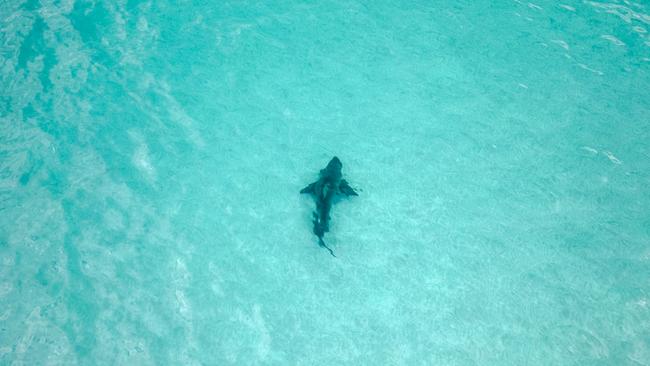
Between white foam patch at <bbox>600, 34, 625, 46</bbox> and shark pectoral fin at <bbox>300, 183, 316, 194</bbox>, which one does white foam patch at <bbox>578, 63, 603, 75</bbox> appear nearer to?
white foam patch at <bbox>600, 34, 625, 46</bbox>

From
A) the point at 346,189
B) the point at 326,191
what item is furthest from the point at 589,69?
the point at 326,191

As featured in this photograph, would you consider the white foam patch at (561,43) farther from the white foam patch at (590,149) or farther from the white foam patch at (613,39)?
the white foam patch at (590,149)

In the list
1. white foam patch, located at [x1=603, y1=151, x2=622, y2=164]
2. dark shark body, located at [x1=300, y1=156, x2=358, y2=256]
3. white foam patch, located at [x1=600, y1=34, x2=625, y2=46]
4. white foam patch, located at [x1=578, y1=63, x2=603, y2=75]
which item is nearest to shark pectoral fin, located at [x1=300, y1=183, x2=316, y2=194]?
dark shark body, located at [x1=300, y1=156, x2=358, y2=256]

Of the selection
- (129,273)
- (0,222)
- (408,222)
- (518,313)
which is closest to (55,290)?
(129,273)

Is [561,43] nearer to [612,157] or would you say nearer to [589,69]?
[589,69]

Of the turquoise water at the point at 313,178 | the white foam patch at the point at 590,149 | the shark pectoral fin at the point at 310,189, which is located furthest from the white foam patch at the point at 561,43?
the shark pectoral fin at the point at 310,189

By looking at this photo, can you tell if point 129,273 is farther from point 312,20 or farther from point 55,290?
point 312,20
